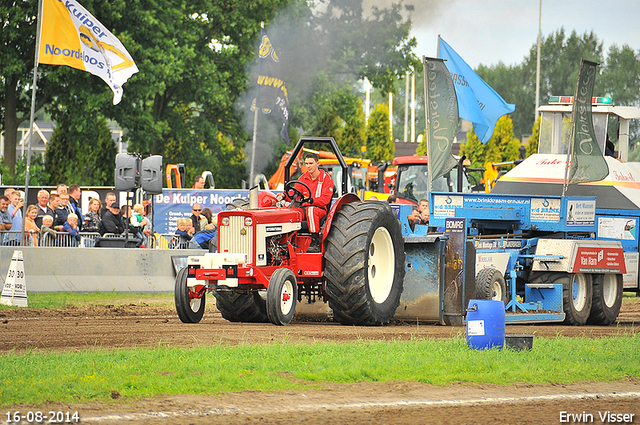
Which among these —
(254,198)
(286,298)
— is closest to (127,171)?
(254,198)

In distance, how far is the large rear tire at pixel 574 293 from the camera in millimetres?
12922

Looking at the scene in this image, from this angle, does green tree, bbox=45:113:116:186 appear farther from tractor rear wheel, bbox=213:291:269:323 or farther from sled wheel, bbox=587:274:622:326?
sled wheel, bbox=587:274:622:326

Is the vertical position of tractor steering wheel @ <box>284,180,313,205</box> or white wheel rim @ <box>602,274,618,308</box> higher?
tractor steering wheel @ <box>284,180,313,205</box>

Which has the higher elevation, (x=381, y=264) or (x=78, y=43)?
(x=78, y=43)

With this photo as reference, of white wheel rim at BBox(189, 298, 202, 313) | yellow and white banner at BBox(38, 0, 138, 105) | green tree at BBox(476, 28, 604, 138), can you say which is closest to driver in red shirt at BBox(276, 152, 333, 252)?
white wheel rim at BBox(189, 298, 202, 313)

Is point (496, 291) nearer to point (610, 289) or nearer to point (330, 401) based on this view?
point (610, 289)

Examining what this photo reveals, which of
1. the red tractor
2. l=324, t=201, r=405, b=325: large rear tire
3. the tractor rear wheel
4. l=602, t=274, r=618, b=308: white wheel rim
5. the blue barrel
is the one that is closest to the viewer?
the blue barrel

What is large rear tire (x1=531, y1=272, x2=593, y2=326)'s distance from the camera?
42.4 feet

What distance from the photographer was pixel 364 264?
10.2m

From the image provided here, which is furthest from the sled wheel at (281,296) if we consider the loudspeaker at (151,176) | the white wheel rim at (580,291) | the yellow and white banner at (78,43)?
the yellow and white banner at (78,43)

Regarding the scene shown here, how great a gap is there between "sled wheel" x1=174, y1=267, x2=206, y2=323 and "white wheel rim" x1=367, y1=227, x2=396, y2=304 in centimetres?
220

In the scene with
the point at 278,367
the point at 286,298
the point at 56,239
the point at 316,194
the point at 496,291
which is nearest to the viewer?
the point at 278,367

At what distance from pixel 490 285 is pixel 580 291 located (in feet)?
8.67

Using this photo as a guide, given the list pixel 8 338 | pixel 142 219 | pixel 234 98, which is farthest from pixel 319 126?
pixel 8 338
